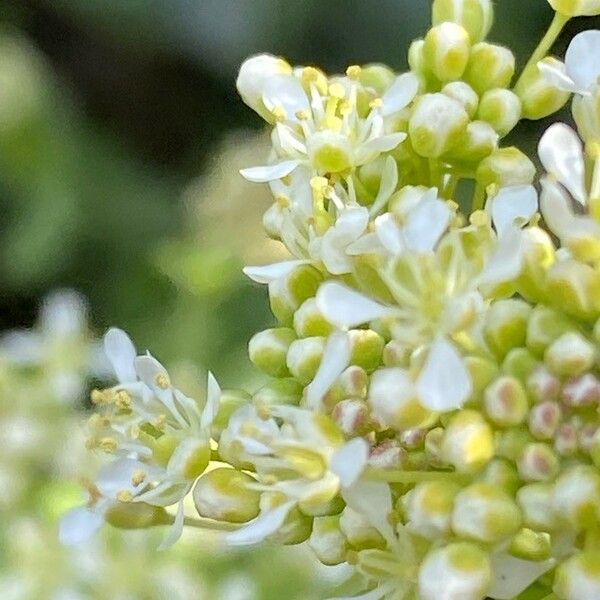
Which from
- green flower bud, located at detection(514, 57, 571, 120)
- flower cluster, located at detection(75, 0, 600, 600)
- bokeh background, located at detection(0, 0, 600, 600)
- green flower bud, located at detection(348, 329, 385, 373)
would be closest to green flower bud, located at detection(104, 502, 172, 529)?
flower cluster, located at detection(75, 0, 600, 600)

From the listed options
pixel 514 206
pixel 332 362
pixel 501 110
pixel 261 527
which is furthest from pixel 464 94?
pixel 261 527

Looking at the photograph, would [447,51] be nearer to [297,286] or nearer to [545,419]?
[297,286]

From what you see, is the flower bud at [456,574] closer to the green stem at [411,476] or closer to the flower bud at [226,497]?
the green stem at [411,476]

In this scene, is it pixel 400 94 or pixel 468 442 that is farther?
pixel 400 94

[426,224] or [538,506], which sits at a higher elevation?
[426,224]

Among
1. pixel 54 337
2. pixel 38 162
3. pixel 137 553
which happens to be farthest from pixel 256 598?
pixel 38 162

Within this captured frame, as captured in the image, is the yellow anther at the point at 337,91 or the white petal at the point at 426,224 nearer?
the white petal at the point at 426,224

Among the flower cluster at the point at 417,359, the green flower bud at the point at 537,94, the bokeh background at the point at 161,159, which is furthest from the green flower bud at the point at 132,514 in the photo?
the bokeh background at the point at 161,159
